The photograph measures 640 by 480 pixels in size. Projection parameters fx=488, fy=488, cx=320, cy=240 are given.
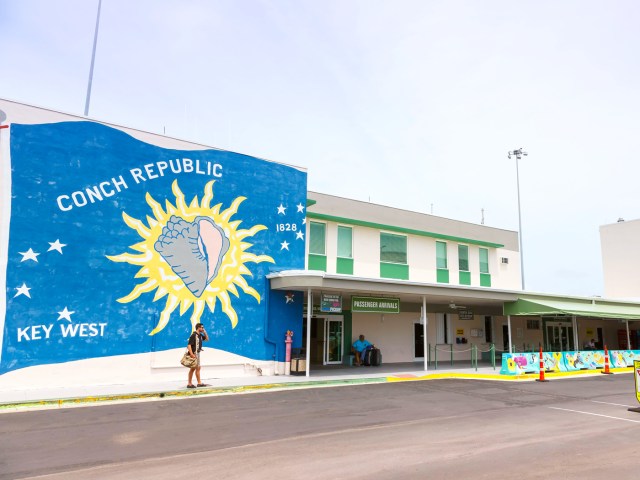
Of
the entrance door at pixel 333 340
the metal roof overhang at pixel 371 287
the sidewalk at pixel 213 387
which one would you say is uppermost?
the metal roof overhang at pixel 371 287

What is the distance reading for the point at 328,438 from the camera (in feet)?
27.3

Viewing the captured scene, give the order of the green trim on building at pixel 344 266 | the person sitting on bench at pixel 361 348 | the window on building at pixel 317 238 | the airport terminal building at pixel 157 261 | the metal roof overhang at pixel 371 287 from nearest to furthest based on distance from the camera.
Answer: the airport terminal building at pixel 157 261 < the metal roof overhang at pixel 371 287 < the person sitting on bench at pixel 361 348 < the window on building at pixel 317 238 < the green trim on building at pixel 344 266

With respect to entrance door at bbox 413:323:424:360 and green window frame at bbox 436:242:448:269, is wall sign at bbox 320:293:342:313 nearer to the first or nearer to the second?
entrance door at bbox 413:323:424:360

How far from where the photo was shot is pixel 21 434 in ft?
28.0

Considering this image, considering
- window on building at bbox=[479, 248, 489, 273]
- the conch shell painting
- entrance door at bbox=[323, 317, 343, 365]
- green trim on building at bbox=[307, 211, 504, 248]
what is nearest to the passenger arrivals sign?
entrance door at bbox=[323, 317, 343, 365]

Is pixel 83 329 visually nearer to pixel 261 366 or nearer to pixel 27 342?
pixel 27 342

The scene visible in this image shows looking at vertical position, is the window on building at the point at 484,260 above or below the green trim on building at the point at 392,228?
below

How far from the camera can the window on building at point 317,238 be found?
22188 millimetres

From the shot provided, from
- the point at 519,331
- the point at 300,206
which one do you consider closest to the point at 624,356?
the point at 519,331

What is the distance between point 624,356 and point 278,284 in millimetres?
18272

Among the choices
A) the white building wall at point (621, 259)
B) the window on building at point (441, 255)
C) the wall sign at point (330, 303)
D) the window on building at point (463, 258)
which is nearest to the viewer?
the wall sign at point (330, 303)

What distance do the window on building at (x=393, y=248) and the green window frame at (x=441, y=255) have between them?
2.55m

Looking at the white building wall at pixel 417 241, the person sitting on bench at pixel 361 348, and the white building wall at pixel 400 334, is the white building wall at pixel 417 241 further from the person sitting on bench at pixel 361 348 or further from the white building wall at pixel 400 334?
the person sitting on bench at pixel 361 348

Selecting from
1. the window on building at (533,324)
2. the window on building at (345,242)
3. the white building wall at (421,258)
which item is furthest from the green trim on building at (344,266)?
the window on building at (533,324)
